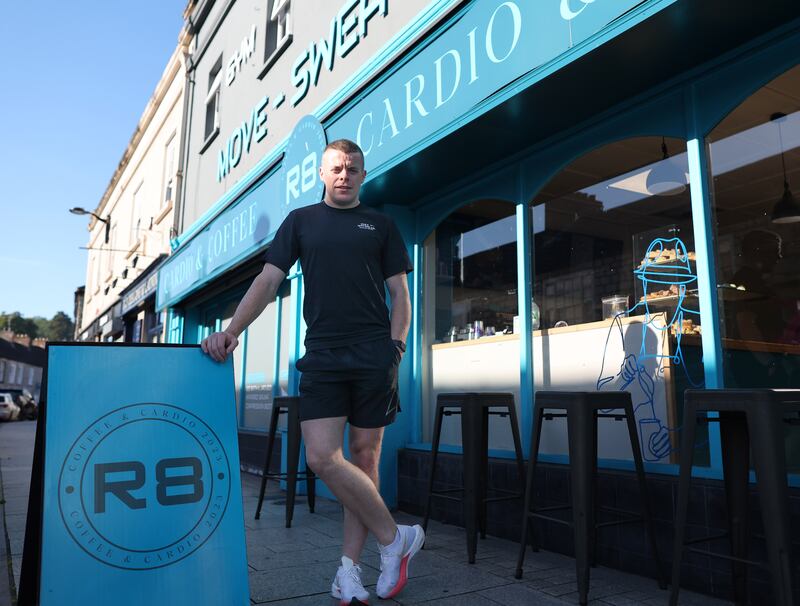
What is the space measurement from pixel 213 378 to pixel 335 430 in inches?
20.6

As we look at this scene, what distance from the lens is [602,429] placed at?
12.1 ft

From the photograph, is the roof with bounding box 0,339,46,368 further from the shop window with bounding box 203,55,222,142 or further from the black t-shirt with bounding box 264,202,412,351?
the black t-shirt with bounding box 264,202,412,351

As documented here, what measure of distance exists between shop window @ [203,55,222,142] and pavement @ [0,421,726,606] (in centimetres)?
763

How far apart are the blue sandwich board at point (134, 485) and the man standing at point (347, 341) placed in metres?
0.26

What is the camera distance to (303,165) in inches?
239

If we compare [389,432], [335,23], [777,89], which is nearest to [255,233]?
[335,23]

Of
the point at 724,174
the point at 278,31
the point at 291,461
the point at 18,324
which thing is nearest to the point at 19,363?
the point at 18,324

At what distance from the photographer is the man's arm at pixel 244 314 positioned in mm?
2463

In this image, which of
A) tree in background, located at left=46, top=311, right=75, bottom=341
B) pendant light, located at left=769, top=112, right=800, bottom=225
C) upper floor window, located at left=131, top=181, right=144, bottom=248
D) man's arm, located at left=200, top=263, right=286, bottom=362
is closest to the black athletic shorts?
man's arm, located at left=200, top=263, right=286, bottom=362

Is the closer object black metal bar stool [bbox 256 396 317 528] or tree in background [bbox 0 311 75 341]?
black metal bar stool [bbox 256 396 317 528]

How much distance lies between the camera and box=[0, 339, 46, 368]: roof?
48250 mm

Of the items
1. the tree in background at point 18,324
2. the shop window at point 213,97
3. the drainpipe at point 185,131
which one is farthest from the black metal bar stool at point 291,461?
the tree in background at point 18,324

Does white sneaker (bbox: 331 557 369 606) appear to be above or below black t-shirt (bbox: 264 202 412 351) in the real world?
below

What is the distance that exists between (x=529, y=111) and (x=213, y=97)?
333 inches
